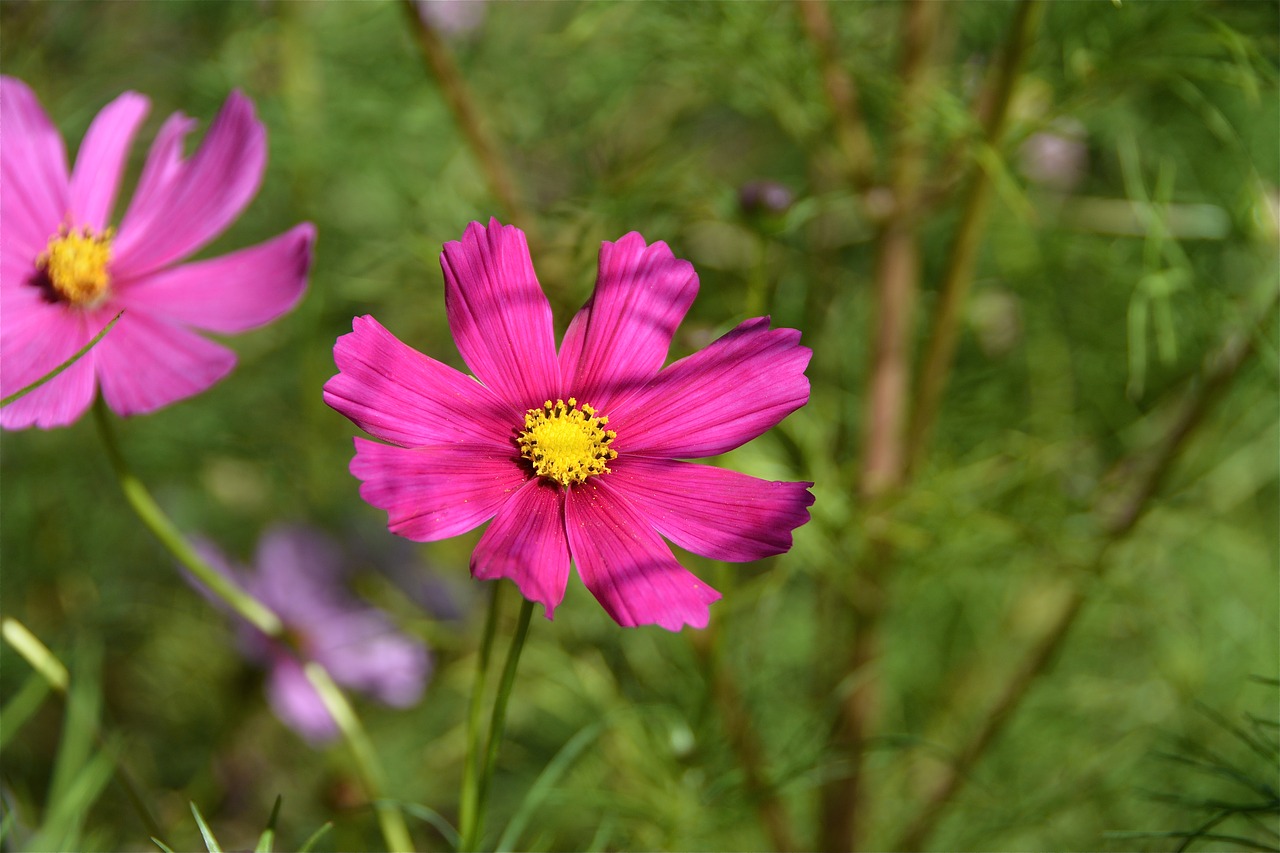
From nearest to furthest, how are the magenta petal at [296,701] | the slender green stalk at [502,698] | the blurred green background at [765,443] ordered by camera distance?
1. the slender green stalk at [502,698]
2. the blurred green background at [765,443]
3. the magenta petal at [296,701]

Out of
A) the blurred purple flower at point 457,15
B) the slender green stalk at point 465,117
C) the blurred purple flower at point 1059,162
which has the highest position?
the blurred purple flower at point 1059,162

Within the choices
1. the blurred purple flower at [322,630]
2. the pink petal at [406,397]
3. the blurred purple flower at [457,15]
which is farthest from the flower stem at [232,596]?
the blurred purple flower at [457,15]

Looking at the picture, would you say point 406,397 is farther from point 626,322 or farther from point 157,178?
point 157,178

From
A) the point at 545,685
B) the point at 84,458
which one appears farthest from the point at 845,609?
the point at 84,458

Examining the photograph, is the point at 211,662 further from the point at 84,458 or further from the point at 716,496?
the point at 716,496

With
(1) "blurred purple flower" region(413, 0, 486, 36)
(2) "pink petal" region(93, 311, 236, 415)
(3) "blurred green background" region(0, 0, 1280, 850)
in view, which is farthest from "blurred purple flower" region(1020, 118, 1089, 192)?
(2) "pink petal" region(93, 311, 236, 415)

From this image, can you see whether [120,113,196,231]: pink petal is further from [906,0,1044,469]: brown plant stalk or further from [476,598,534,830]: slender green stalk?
[906,0,1044,469]: brown plant stalk

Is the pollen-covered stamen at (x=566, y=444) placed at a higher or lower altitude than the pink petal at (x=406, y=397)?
higher

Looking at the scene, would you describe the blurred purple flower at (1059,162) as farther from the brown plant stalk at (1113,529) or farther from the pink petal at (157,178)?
the pink petal at (157,178)
